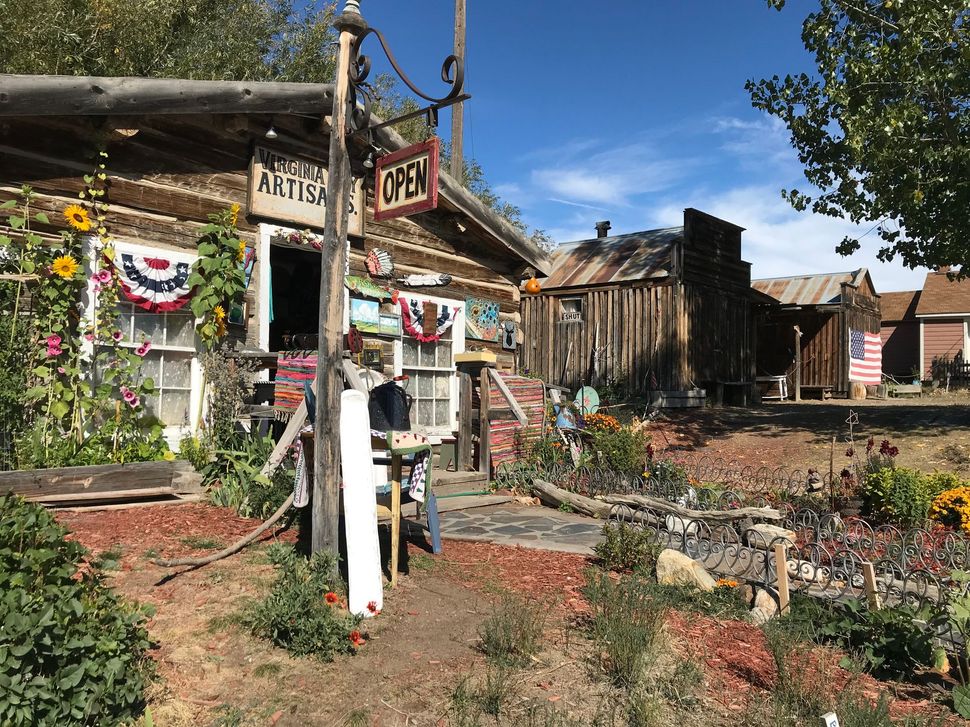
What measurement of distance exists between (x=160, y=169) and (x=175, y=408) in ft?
8.76

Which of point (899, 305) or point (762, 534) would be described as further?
point (899, 305)

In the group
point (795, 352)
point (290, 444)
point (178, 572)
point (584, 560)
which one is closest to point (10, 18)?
point (290, 444)

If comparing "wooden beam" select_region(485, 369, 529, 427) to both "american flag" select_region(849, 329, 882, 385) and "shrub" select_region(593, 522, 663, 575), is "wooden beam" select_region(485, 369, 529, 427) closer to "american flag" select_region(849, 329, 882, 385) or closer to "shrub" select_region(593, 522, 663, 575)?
"shrub" select_region(593, 522, 663, 575)

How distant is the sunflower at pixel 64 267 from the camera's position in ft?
23.0

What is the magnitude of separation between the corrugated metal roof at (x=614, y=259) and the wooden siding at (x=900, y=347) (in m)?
17.6

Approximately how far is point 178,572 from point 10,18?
57.0 ft

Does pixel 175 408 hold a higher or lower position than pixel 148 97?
lower

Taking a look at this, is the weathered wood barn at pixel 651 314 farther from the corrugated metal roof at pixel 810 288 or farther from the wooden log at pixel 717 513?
the wooden log at pixel 717 513

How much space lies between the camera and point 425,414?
36.0 feet

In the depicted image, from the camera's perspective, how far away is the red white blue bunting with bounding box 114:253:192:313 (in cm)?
761

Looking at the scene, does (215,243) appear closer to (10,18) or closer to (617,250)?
(10,18)

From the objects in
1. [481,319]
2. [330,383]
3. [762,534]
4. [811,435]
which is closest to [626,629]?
[330,383]

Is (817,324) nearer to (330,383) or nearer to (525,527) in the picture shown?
(525,527)

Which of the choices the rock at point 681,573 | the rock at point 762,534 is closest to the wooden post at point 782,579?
the rock at point 681,573
